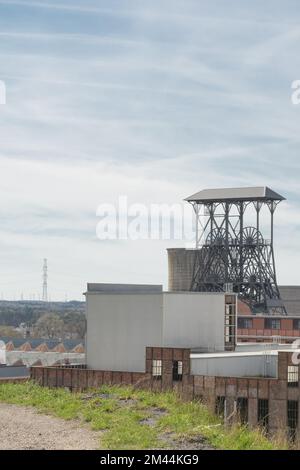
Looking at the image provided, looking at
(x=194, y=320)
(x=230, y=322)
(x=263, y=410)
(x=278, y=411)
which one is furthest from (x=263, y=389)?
(x=230, y=322)

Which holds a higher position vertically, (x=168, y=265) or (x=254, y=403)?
(x=168, y=265)

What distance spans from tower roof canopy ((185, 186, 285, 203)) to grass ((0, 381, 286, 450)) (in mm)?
66084

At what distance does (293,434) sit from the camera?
124 feet

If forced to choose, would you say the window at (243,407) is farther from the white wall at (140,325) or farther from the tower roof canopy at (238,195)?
the tower roof canopy at (238,195)

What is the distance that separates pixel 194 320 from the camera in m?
48.6

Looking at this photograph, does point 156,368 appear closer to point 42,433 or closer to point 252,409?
point 252,409

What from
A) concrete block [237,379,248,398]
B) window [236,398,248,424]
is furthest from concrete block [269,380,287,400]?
window [236,398,248,424]

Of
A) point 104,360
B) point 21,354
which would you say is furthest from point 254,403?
point 21,354

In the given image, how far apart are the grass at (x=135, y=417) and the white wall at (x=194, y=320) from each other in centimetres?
1726

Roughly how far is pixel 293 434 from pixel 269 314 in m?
61.1

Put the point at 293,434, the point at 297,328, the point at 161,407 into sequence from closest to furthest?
the point at 161,407 < the point at 293,434 < the point at 297,328

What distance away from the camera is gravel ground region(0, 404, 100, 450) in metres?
18.2
